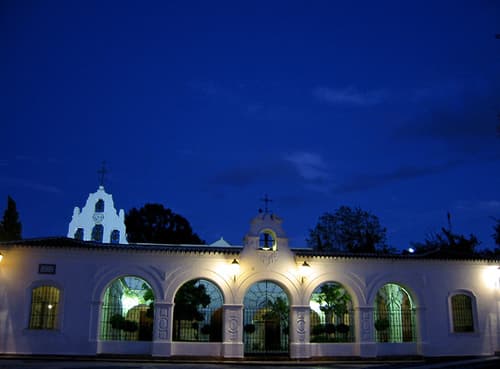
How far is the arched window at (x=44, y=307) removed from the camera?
19.7 metres

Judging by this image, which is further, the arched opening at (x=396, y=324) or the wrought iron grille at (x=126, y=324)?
the arched opening at (x=396, y=324)

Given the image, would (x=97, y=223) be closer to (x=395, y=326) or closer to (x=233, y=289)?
(x=233, y=289)

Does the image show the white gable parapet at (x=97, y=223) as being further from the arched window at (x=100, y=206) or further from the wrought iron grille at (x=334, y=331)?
the wrought iron grille at (x=334, y=331)

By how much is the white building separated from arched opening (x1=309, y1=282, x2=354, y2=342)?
70 mm

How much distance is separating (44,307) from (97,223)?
16199 mm

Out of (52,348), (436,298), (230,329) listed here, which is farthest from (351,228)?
(52,348)

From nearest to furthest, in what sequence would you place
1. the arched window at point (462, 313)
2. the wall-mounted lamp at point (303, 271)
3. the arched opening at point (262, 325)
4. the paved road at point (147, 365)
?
the paved road at point (147, 365) → the wall-mounted lamp at point (303, 271) → the arched window at point (462, 313) → the arched opening at point (262, 325)

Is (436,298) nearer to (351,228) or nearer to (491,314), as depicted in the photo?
(491,314)

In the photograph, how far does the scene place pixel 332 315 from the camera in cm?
2341

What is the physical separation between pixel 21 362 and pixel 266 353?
9.11 meters

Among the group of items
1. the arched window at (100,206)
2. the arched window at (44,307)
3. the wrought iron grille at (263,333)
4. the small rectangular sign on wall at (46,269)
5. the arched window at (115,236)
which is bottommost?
the wrought iron grille at (263,333)

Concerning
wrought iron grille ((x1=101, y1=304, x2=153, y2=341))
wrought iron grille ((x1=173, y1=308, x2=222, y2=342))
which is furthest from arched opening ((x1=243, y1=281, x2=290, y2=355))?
wrought iron grille ((x1=101, y1=304, x2=153, y2=341))

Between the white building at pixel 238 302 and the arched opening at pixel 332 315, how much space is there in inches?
2.8

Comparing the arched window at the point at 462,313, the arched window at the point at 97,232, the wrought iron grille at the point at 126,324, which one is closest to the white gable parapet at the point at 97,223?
the arched window at the point at 97,232
